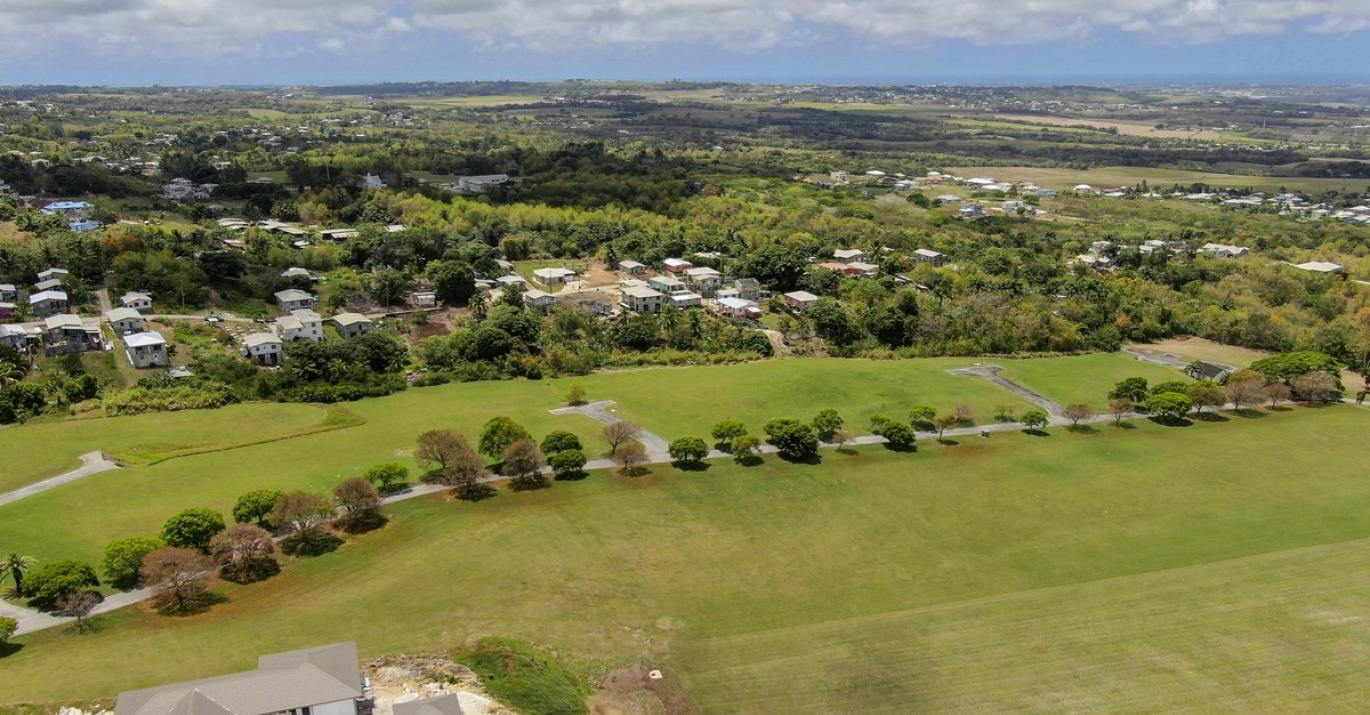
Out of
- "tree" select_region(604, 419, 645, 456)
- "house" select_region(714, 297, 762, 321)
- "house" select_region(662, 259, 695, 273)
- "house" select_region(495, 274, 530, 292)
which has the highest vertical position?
"house" select_region(662, 259, 695, 273)

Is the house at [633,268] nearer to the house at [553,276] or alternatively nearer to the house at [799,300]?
the house at [553,276]

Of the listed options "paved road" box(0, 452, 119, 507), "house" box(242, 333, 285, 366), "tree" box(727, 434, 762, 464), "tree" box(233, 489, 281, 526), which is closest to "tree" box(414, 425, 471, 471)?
"tree" box(233, 489, 281, 526)

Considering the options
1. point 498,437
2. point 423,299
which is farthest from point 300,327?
point 498,437

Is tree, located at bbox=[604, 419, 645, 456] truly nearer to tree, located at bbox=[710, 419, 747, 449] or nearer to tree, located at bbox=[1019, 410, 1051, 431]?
tree, located at bbox=[710, 419, 747, 449]

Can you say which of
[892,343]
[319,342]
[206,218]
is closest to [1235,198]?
[892,343]

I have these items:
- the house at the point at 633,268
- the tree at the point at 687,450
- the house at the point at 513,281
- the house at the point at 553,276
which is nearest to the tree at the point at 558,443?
the tree at the point at 687,450

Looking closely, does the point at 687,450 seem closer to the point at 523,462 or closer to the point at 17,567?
the point at 523,462
